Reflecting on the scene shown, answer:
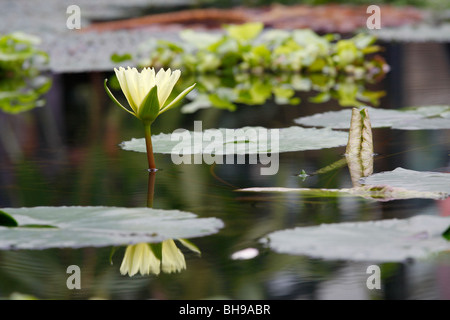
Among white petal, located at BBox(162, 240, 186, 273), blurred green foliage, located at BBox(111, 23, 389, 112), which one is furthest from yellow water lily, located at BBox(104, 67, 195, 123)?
blurred green foliage, located at BBox(111, 23, 389, 112)

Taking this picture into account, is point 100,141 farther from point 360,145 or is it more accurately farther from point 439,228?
point 439,228

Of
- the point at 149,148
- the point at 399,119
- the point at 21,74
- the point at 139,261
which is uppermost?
the point at 21,74

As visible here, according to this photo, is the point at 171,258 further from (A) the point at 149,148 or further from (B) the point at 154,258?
(A) the point at 149,148

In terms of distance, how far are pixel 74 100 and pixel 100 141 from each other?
1.19 m

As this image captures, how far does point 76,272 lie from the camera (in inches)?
38.8

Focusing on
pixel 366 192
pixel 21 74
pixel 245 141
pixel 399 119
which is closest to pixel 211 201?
pixel 366 192

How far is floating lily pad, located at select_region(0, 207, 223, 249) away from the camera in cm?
106

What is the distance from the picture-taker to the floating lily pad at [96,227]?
106cm

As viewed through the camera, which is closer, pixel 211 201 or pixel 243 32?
Result: pixel 211 201

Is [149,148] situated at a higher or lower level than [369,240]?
higher

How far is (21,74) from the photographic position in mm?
4496

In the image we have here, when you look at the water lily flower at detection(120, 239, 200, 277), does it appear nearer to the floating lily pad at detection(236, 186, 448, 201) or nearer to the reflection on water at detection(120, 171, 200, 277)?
the reflection on water at detection(120, 171, 200, 277)

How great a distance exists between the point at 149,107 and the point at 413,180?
490 mm
